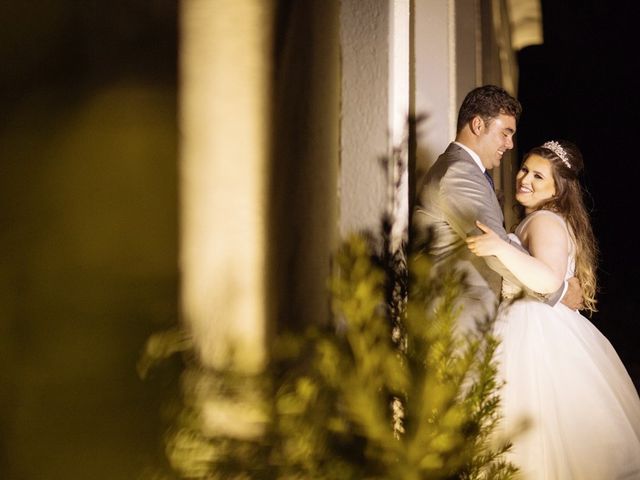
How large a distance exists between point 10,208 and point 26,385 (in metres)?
0.60

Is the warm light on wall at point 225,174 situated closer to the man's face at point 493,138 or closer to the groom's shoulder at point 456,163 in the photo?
the groom's shoulder at point 456,163

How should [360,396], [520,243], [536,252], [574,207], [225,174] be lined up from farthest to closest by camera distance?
[574,207] < [520,243] < [536,252] < [225,174] < [360,396]

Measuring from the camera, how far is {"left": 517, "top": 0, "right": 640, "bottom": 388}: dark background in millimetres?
7008

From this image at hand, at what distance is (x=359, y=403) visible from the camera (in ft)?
6.52

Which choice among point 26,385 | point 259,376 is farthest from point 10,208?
point 259,376

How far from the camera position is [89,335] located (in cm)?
217

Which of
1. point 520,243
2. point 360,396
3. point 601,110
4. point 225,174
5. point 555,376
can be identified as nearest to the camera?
point 360,396

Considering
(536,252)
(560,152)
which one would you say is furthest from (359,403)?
(560,152)

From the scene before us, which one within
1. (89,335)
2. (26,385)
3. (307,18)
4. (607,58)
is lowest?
(26,385)

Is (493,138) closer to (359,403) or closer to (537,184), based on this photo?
(537,184)

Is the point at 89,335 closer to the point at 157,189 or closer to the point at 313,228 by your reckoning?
the point at 157,189

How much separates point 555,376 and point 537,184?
102 cm

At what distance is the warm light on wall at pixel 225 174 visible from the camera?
244 centimetres

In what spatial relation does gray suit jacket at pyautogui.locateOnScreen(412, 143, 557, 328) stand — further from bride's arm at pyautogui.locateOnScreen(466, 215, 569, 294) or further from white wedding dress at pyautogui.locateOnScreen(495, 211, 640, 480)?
white wedding dress at pyautogui.locateOnScreen(495, 211, 640, 480)
